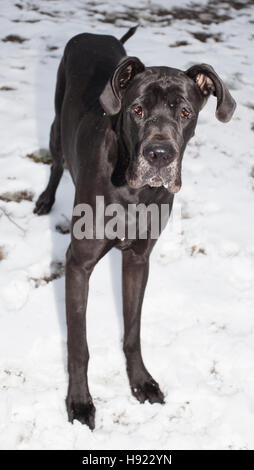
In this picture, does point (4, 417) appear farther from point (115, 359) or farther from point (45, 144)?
point (45, 144)

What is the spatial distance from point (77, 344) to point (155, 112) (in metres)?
1.38

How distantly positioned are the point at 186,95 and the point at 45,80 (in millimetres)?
4475

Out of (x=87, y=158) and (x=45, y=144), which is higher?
(x=87, y=158)

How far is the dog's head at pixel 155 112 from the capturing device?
2787 mm

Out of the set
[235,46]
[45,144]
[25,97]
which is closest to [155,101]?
[45,144]

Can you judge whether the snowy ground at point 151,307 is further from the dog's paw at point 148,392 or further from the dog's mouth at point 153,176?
the dog's mouth at point 153,176

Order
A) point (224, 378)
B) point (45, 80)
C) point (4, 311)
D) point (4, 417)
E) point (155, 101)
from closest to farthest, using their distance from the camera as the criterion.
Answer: point (155, 101) → point (4, 417) → point (224, 378) → point (4, 311) → point (45, 80)

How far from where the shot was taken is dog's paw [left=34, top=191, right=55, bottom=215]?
15.9 ft

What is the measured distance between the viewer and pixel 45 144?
18.6 feet

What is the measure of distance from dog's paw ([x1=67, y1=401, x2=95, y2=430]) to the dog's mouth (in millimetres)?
1307

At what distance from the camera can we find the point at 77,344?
10.5 feet

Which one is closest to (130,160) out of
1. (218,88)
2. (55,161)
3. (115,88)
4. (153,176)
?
(153,176)

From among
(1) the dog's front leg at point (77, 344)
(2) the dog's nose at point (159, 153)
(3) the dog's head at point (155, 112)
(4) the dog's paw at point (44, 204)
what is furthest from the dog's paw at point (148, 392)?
(4) the dog's paw at point (44, 204)

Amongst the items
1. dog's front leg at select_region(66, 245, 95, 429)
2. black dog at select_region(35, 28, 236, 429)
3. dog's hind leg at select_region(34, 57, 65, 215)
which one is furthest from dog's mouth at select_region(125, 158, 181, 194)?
dog's hind leg at select_region(34, 57, 65, 215)
